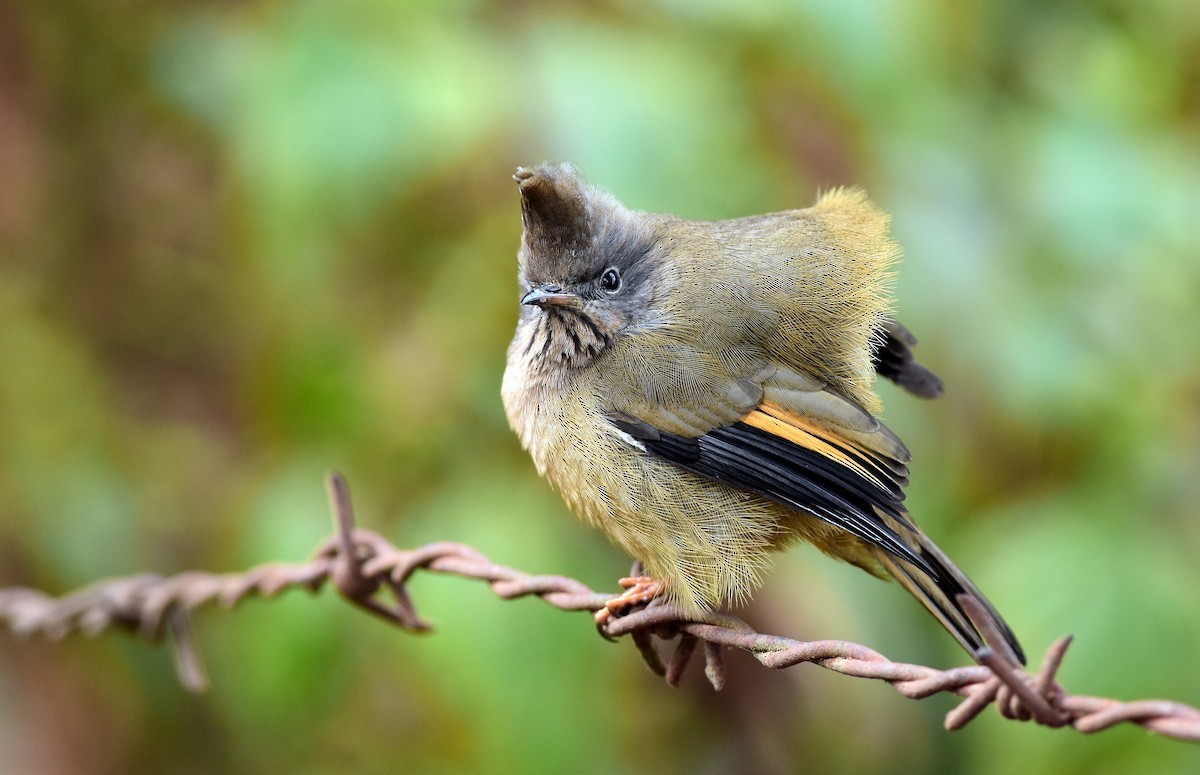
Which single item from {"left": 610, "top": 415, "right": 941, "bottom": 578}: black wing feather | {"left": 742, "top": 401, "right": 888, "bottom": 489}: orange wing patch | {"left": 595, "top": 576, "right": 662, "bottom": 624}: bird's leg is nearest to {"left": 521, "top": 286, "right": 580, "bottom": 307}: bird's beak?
{"left": 610, "top": 415, "right": 941, "bottom": 578}: black wing feather

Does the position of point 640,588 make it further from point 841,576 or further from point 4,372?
point 4,372

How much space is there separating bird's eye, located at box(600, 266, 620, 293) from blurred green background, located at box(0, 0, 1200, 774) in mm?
218

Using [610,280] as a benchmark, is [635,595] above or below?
below

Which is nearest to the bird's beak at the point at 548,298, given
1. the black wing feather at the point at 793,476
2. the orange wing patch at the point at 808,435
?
the black wing feather at the point at 793,476

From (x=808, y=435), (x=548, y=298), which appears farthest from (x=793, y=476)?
(x=548, y=298)

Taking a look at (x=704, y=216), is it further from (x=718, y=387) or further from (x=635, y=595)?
(x=635, y=595)

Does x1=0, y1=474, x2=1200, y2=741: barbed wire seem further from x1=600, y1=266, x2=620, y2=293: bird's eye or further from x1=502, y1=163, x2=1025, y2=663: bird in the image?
x1=600, y1=266, x2=620, y2=293: bird's eye

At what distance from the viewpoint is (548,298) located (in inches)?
130

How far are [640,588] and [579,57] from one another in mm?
1499

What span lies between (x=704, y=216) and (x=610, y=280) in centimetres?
33

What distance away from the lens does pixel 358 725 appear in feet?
14.2

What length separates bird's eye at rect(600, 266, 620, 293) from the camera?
3.44 m

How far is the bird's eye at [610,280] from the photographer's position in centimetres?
344

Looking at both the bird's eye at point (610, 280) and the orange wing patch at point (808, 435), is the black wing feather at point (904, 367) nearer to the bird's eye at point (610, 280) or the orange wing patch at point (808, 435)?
the orange wing patch at point (808, 435)
